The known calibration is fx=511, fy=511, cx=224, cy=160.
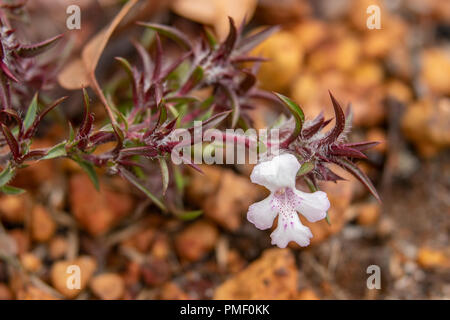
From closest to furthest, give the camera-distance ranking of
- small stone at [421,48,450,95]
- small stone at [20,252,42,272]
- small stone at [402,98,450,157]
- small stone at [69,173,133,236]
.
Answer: small stone at [20,252,42,272] → small stone at [69,173,133,236] → small stone at [402,98,450,157] → small stone at [421,48,450,95]

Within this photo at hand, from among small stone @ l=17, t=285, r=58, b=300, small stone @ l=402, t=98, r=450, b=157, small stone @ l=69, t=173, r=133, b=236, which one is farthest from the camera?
small stone @ l=402, t=98, r=450, b=157

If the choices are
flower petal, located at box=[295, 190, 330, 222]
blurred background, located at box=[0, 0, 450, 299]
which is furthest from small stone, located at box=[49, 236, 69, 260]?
flower petal, located at box=[295, 190, 330, 222]

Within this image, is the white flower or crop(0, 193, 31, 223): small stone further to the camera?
crop(0, 193, 31, 223): small stone

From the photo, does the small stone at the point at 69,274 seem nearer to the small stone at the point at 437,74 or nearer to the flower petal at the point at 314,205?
the flower petal at the point at 314,205

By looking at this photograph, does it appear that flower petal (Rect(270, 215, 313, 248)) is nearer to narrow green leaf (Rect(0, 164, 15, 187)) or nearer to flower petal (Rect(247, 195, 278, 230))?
flower petal (Rect(247, 195, 278, 230))

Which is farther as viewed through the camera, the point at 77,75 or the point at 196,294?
the point at 196,294

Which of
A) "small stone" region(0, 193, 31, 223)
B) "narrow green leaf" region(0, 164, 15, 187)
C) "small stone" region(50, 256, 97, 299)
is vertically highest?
"small stone" region(0, 193, 31, 223)

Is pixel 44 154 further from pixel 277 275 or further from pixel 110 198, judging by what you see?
pixel 277 275

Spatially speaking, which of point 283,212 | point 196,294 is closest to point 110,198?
point 196,294
